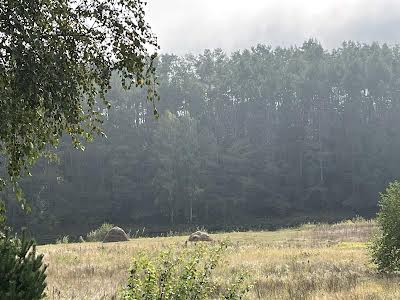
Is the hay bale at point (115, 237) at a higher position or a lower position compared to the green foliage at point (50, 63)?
lower

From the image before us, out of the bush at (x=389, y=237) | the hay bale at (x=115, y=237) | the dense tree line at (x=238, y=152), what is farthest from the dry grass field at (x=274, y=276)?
the dense tree line at (x=238, y=152)

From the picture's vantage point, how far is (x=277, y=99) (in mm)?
98875

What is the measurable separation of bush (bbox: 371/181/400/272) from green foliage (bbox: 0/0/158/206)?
1175cm

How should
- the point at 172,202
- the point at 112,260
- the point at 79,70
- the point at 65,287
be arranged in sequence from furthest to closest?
the point at 172,202 < the point at 112,260 < the point at 65,287 < the point at 79,70

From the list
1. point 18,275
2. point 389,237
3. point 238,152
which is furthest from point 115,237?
point 238,152

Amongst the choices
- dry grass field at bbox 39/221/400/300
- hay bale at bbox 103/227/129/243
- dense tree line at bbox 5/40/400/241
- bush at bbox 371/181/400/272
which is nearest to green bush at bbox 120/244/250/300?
dry grass field at bbox 39/221/400/300

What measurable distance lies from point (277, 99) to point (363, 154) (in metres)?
20.1

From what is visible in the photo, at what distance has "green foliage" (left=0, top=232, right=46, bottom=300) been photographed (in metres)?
5.29

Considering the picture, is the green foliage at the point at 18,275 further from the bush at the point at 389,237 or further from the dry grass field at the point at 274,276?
the bush at the point at 389,237

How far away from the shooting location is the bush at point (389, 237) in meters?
16.9

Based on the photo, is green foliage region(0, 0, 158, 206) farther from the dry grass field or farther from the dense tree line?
the dense tree line

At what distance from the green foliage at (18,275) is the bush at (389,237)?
1363 centimetres

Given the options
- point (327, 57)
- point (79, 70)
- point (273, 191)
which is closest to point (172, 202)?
point (273, 191)

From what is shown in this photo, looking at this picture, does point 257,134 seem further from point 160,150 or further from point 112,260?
point 112,260
